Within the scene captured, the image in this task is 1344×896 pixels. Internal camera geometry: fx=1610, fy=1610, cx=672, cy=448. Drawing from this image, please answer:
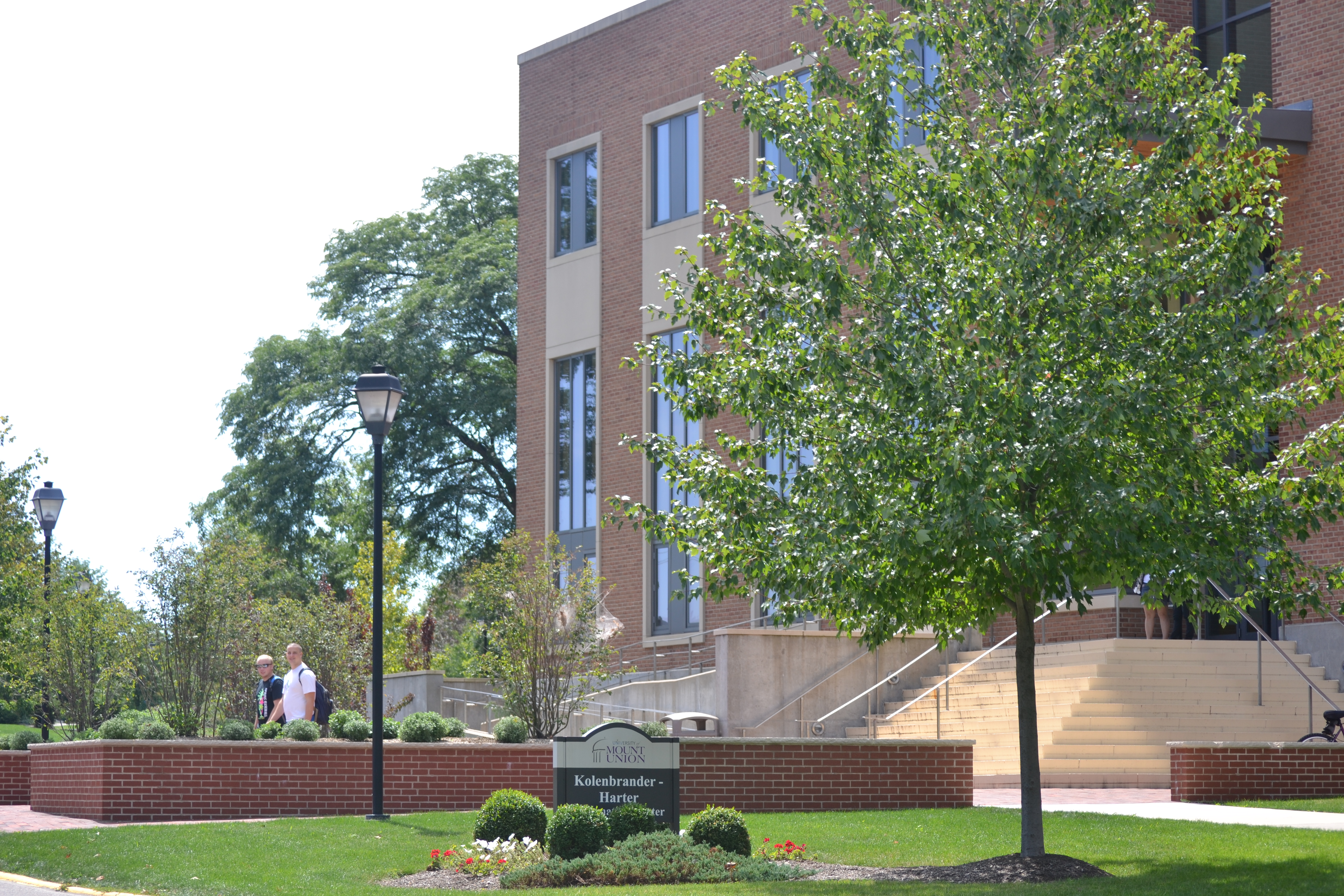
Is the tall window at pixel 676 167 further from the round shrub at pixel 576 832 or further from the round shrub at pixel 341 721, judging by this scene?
the round shrub at pixel 576 832

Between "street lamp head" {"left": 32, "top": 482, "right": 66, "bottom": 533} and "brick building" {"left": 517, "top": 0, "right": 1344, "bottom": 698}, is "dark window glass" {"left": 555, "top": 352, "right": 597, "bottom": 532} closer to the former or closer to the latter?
"brick building" {"left": 517, "top": 0, "right": 1344, "bottom": 698}

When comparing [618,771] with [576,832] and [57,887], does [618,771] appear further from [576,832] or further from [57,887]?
[57,887]

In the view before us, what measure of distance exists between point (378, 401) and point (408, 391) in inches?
1128

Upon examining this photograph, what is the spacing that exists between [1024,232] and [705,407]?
118 inches

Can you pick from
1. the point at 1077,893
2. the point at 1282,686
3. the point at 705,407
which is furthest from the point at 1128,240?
Answer: the point at 1282,686

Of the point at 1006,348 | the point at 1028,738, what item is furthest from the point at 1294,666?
the point at 1006,348

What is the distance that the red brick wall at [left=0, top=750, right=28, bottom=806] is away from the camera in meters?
21.6

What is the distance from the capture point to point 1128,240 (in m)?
12.9

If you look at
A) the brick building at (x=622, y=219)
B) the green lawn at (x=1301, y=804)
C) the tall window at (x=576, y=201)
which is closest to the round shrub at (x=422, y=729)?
the green lawn at (x=1301, y=804)

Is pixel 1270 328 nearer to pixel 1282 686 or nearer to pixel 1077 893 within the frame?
pixel 1077 893

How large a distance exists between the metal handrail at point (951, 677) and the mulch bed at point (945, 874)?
9.11 m

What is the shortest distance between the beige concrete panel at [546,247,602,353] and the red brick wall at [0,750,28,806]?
1758 cm

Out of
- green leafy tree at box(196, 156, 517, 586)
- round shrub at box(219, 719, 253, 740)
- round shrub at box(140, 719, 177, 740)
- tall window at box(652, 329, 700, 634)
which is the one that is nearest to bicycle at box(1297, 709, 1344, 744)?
round shrub at box(219, 719, 253, 740)

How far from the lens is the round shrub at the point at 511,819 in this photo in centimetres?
1390
